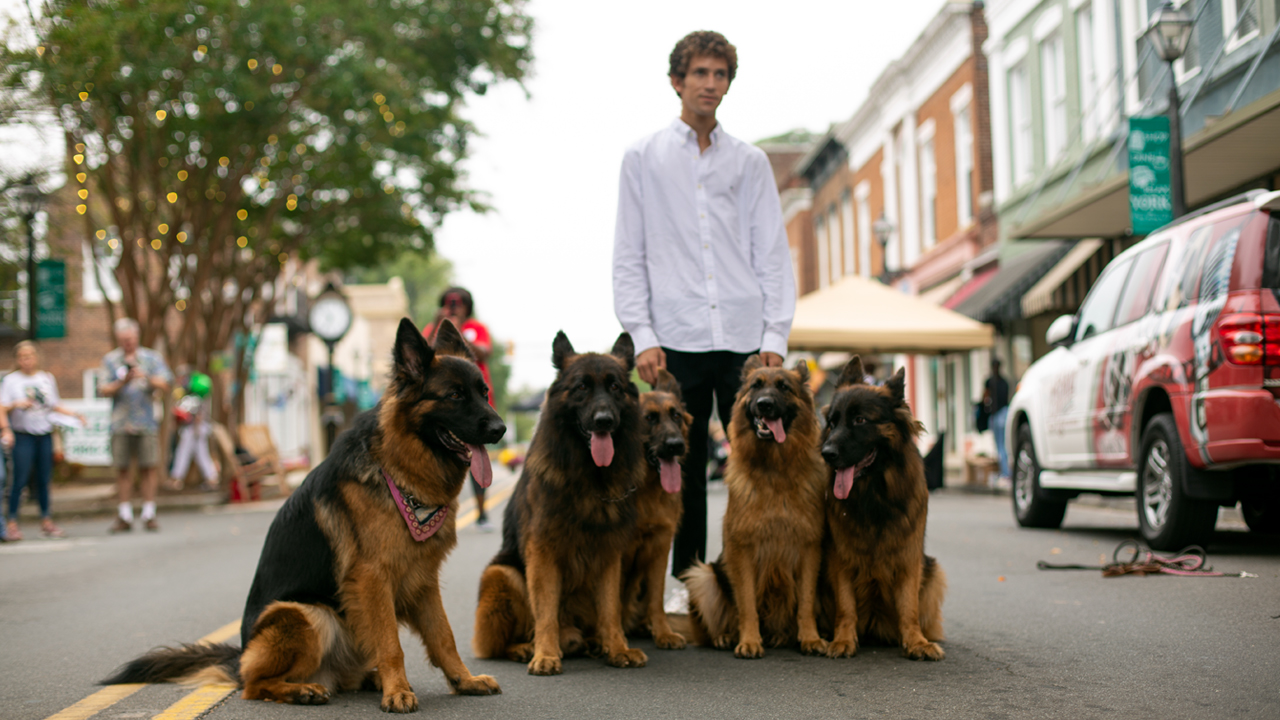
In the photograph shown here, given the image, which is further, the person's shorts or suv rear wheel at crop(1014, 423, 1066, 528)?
the person's shorts

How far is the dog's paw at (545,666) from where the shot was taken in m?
4.92

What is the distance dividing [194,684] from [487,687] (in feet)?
3.93

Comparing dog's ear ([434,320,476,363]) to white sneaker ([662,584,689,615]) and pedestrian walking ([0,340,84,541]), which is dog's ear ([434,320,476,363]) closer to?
white sneaker ([662,584,689,615])

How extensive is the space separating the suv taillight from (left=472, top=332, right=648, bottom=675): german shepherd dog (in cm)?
442

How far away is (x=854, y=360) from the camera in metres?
5.55

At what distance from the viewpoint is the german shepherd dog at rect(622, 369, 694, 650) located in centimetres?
541

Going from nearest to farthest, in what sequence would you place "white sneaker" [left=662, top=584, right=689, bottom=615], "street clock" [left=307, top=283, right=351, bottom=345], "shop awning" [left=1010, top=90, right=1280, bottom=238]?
"white sneaker" [left=662, top=584, right=689, bottom=615]
"shop awning" [left=1010, top=90, right=1280, bottom=238]
"street clock" [left=307, top=283, right=351, bottom=345]

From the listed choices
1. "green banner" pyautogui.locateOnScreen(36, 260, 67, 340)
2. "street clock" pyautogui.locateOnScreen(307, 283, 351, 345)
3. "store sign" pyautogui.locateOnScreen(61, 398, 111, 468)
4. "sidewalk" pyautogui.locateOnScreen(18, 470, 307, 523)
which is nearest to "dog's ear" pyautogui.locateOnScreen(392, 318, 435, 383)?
"sidewalk" pyautogui.locateOnScreen(18, 470, 307, 523)

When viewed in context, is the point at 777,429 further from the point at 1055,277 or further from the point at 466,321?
the point at 1055,277

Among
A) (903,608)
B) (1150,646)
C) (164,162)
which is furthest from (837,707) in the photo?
(164,162)

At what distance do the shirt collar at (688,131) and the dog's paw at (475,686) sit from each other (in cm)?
297

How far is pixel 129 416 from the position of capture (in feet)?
45.8

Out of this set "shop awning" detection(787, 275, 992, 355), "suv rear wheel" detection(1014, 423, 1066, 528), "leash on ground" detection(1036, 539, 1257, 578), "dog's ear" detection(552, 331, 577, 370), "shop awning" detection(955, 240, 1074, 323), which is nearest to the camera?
"dog's ear" detection(552, 331, 577, 370)

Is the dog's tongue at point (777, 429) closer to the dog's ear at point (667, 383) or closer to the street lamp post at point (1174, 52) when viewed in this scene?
the dog's ear at point (667, 383)
